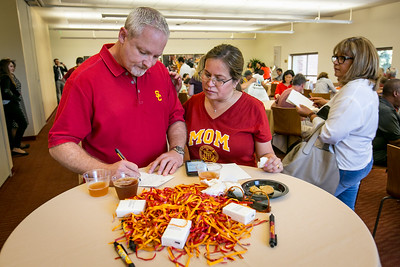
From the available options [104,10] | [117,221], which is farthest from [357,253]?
[104,10]

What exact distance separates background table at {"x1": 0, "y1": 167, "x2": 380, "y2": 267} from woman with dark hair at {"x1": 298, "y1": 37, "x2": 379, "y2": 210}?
0.70m

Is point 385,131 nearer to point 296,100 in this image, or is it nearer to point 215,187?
point 296,100

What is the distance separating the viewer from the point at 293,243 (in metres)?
0.94

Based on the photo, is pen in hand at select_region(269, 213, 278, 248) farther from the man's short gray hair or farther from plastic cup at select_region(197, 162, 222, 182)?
the man's short gray hair

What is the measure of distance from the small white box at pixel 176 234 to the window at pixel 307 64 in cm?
1324

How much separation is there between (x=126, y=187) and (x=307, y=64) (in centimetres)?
1383

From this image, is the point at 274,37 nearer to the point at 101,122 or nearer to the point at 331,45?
the point at 331,45

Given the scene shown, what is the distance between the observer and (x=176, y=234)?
91 cm

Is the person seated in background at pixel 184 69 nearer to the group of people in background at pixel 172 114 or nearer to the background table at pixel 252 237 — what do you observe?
the group of people in background at pixel 172 114

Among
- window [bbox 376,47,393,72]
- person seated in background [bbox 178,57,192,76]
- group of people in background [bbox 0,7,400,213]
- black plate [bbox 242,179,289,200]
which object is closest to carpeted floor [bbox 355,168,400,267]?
group of people in background [bbox 0,7,400,213]

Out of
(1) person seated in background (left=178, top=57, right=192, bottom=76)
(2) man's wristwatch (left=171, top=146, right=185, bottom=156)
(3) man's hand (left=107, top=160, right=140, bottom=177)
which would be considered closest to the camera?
(3) man's hand (left=107, top=160, right=140, bottom=177)

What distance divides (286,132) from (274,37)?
1203 centimetres

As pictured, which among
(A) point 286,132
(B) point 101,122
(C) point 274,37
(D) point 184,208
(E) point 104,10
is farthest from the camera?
(C) point 274,37

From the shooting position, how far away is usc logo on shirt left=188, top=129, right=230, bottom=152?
71.9 inches
